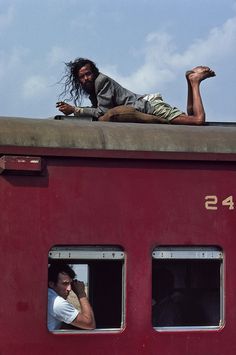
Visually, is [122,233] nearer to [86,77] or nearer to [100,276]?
[100,276]

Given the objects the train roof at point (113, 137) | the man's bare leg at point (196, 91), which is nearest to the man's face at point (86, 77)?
the train roof at point (113, 137)

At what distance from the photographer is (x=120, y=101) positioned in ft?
20.1

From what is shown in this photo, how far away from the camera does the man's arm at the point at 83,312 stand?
513cm

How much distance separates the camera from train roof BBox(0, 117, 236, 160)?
5207 millimetres

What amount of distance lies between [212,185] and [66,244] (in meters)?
1.09

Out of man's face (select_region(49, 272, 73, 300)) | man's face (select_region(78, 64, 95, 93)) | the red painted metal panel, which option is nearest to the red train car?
the red painted metal panel

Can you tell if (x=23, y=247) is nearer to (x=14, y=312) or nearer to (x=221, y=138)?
(x=14, y=312)

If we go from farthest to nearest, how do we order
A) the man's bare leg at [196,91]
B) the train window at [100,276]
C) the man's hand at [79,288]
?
the man's bare leg at [196,91] → the man's hand at [79,288] → the train window at [100,276]

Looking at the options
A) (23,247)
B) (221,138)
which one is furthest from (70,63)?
(23,247)

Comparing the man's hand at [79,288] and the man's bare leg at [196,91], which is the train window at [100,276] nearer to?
the man's hand at [79,288]

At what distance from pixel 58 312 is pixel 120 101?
1.79 m

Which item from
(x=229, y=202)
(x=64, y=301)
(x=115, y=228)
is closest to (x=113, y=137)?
(x=115, y=228)

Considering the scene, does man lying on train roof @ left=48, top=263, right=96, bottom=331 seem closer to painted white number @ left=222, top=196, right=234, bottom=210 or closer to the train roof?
the train roof

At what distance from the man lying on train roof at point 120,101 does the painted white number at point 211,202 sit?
74cm
